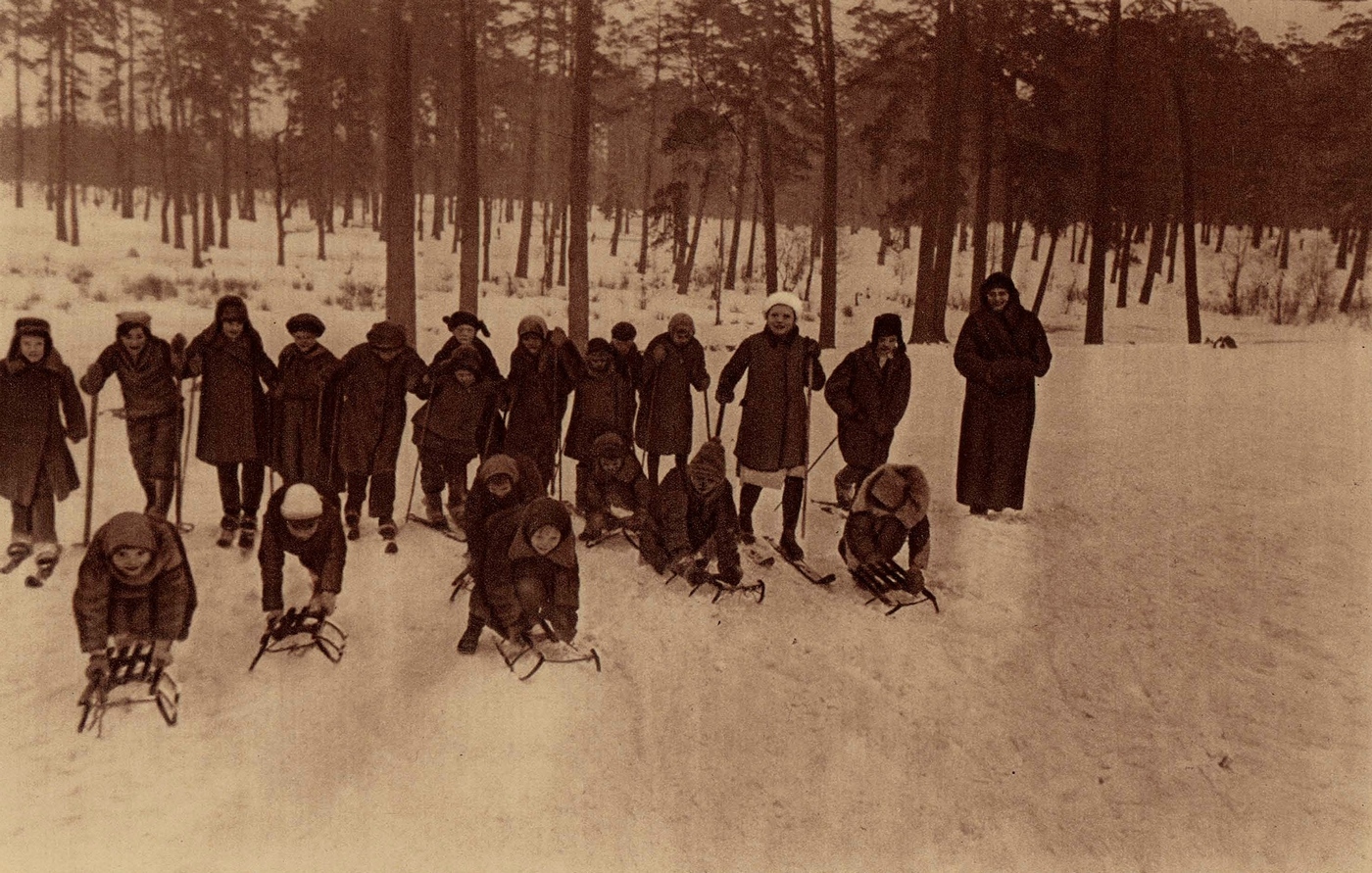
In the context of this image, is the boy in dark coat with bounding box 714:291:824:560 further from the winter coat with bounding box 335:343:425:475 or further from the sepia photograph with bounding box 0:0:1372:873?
the winter coat with bounding box 335:343:425:475

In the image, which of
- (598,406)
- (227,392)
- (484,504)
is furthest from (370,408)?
(598,406)

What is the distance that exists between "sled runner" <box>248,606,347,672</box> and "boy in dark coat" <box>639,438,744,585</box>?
7.47 feet

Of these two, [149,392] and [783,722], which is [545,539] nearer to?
[783,722]

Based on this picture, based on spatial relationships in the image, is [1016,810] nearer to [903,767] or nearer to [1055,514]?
[903,767]

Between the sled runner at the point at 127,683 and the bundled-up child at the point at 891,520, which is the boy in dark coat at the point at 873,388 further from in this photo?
the sled runner at the point at 127,683

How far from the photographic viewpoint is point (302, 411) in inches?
270

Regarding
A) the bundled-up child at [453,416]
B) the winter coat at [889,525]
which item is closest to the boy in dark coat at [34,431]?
the bundled-up child at [453,416]

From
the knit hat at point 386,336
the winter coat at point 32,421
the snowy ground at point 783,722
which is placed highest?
the knit hat at point 386,336

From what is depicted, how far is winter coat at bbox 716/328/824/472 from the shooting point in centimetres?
731

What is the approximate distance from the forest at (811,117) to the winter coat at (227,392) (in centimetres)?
544

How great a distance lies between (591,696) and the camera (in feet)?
18.1

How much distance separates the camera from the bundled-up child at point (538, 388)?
7.48 metres

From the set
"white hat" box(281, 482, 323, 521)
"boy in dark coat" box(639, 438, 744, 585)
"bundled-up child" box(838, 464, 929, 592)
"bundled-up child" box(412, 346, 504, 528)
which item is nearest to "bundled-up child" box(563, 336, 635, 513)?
"bundled-up child" box(412, 346, 504, 528)

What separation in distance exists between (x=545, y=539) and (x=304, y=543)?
164cm
